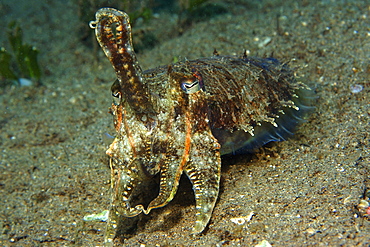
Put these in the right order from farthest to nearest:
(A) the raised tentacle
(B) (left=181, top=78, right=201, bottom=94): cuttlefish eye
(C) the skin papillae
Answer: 1. (B) (left=181, top=78, right=201, bottom=94): cuttlefish eye
2. (C) the skin papillae
3. (A) the raised tentacle

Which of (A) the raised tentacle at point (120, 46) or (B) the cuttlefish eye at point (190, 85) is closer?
(A) the raised tentacle at point (120, 46)

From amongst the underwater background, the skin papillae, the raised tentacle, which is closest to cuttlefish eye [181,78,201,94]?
the skin papillae

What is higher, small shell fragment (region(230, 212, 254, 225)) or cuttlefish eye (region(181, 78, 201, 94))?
cuttlefish eye (region(181, 78, 201, 94))

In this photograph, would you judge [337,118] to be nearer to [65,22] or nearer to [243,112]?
[243,112]

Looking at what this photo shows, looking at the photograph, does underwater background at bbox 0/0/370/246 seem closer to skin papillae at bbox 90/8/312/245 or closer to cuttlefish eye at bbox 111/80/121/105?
skin papillae at bbox 90/8/312/245

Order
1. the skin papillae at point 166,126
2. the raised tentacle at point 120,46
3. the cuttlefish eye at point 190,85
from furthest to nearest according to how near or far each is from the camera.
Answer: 1. the cuttlefish eye at point 190,85
2. the skin papillae at point 166,126
3. the raised tentacle at point 120,46

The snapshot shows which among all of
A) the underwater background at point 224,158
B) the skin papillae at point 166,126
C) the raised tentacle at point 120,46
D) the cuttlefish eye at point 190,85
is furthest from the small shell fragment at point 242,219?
the raised tentacle at point 120,46

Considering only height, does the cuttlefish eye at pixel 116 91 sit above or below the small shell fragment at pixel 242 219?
above

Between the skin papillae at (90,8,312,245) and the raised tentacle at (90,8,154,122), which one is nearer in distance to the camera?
the raised tentacle at (90,8,154,122)

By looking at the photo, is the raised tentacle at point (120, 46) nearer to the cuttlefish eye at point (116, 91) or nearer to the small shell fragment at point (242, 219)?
the cuttlefish eye at point (116, 91)

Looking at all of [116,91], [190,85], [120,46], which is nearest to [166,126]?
[190,85]
